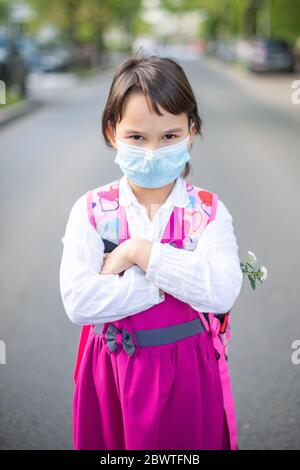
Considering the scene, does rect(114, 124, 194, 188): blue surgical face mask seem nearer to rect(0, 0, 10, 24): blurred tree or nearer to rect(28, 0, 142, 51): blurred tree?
rect(0, 0, 10, 24): blurred tree

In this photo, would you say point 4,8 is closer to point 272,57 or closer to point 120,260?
point 272,57

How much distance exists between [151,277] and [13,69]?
1460cm

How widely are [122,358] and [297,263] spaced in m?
3.06

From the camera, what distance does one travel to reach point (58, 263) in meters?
4.52

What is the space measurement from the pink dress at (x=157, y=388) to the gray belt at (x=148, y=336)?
0.01 meters

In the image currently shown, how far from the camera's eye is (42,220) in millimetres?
5570

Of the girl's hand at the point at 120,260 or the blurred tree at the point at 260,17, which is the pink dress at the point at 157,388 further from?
the blurred tree at the point at 260,17

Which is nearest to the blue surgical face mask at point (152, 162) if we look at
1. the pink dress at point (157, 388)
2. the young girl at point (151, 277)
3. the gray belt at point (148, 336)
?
the young girl at point (151, 277)

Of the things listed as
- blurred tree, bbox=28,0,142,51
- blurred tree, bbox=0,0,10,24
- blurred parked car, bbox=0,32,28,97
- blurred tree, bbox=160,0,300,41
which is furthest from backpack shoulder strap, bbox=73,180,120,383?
blurred tree, bbox=28,0,142,51

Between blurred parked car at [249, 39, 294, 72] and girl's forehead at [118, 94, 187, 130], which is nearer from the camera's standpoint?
girl's forehead at [118, 94, 187, 130]

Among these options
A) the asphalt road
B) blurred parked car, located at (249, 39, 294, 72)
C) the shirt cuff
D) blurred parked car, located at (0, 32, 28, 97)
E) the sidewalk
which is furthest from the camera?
blurred parked car, located at (249, 39, 294, 72)

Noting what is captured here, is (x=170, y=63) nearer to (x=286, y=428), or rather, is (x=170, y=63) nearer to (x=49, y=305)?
(x=286, y=428)

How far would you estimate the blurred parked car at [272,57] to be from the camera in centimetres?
2394

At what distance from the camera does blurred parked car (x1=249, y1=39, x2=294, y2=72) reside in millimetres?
23938
